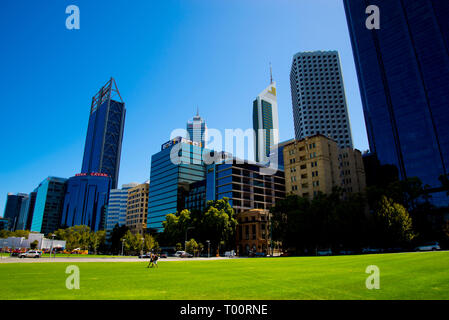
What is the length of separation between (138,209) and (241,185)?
84.0 metres

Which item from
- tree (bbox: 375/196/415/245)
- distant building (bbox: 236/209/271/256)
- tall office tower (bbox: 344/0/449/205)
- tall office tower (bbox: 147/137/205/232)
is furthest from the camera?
tall office tower (bbox: 147/137/205/232)

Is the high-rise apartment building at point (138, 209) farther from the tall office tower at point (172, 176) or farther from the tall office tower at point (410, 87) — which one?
the tall office tower at point (410, 87)

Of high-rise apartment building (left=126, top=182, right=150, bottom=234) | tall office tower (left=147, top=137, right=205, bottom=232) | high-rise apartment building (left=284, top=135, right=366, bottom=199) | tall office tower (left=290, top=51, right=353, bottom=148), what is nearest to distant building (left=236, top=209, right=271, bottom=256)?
high-rise apartment building (left=284, top=135, right=366, bottom=199)

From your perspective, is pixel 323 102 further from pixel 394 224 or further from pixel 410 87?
pixel 394 224

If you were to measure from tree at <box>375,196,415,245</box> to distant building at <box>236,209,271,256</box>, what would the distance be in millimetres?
40056

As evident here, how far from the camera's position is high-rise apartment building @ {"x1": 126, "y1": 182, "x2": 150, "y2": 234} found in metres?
167

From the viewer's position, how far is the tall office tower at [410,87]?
106550 millimetres

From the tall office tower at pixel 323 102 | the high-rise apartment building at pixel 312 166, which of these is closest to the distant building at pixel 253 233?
the high-rise apartment building at pixel 312 166

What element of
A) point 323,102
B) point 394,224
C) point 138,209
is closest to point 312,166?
point 394,224

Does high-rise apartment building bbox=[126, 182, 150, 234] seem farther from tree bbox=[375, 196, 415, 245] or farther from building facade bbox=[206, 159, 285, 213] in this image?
tree bbox=[375, 196, 415, 245]

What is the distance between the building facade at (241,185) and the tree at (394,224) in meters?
63.2

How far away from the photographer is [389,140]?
11875 centimetres

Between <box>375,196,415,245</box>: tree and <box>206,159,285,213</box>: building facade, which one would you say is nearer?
<box>375,196,415,245</box>: tree
